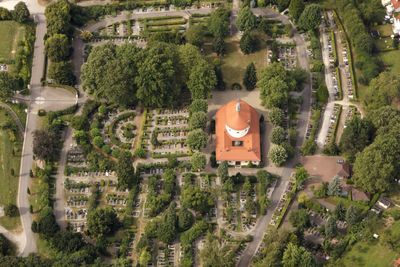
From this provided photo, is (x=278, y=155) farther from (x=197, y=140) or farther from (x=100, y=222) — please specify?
(x=100, y=222)

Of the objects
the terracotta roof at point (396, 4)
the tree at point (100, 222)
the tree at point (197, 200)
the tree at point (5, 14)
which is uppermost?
the terracotta roof at point (396, 4)

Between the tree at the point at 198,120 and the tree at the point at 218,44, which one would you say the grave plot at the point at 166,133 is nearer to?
the tree at the point at 198,120

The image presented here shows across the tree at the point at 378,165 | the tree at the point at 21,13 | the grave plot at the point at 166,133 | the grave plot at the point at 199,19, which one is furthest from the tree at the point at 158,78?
the tree at the point at 378,165

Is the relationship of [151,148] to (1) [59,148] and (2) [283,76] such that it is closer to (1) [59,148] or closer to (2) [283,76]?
A: (1) [59,148]

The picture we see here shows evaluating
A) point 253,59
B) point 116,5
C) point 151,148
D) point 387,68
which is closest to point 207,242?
point 151,148

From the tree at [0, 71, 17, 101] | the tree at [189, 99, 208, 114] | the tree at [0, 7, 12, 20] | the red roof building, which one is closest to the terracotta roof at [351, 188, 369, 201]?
the red roof building
